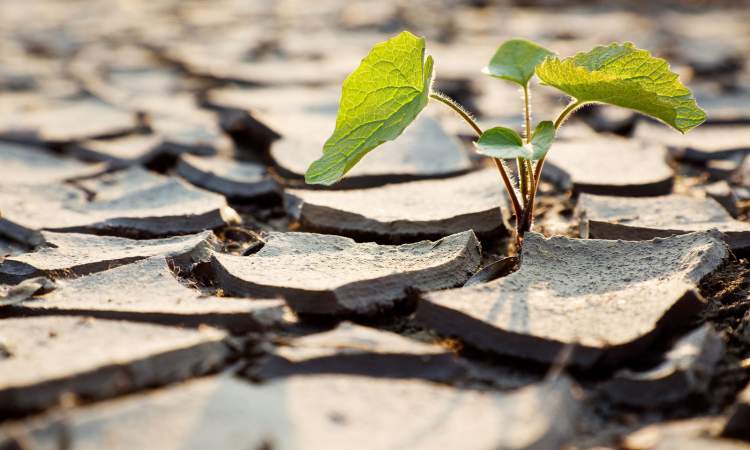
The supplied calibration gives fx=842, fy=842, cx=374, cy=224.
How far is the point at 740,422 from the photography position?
0.87 metres

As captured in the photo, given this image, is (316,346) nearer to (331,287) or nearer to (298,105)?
(331,287)

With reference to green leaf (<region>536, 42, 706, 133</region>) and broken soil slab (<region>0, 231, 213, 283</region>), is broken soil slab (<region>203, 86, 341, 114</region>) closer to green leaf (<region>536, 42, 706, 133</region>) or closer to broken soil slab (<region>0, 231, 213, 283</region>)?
broken soil slab (<region>0, 231, 213, 283</region>)

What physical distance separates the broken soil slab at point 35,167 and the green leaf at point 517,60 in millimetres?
1073

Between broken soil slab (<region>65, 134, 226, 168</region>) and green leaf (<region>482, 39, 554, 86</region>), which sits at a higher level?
green leaf (<region>482, 39, 554, 86</region>)

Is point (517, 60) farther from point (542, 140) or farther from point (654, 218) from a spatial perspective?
point (654, 218)

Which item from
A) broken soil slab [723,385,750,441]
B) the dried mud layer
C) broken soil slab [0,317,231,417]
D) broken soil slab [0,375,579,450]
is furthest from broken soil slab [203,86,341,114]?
broken soil slab [723,385,750,441]

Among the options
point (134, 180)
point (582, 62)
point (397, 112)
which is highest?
point (582, 62)

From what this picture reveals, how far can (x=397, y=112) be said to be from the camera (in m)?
1.31

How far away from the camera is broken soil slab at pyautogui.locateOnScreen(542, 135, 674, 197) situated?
175cm

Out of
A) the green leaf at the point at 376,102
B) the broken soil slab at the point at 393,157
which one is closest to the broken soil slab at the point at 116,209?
the broken soil slab at the point at 393,157

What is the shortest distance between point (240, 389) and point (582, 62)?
73 centimetres

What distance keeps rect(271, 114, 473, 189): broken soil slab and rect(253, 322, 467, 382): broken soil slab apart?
2.56 ft

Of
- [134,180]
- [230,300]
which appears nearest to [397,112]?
[230,300]

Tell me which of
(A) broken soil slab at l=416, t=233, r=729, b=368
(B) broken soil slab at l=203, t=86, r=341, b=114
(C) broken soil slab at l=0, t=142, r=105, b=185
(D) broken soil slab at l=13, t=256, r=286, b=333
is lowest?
(C) broken soil slab at l=0, t=142, r=105, b=185
